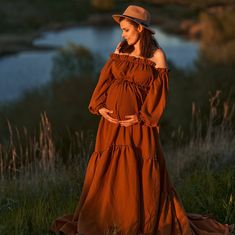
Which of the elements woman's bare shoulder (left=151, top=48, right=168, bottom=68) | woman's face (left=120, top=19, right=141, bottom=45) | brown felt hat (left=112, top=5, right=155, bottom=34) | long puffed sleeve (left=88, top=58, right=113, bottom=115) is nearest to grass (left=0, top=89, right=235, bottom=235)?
long puffed sleeve (left=88, top=58, right=113, bottom=115)

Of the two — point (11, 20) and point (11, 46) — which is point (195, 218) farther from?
point (11, 20)

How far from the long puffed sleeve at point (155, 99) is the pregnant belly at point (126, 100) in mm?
48

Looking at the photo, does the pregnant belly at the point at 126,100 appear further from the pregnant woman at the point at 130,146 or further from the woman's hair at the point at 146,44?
the woman's hair at the point at 146,44

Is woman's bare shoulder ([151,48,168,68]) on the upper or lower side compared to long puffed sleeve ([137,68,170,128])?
upper

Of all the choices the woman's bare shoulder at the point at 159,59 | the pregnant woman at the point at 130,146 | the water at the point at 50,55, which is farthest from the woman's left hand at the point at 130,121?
the water at the point at 50,55

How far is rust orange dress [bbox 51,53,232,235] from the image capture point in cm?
358

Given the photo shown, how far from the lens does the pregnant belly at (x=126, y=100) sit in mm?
3592

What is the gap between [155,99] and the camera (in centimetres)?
356

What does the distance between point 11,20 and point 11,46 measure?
9004 mm

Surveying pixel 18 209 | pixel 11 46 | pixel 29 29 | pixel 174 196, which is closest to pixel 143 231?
pixel 174 196

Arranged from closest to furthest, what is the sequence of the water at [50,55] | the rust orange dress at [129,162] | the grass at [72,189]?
1. the rust orange dress at [129,162]
2. the grass at [72,189]
3. the water at [50,55]

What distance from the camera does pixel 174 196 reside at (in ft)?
12.5

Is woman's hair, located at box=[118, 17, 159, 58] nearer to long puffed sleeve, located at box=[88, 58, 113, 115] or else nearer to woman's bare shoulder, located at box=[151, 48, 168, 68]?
woman's bare shoulder, located at box=[151, 48, 168, 68]

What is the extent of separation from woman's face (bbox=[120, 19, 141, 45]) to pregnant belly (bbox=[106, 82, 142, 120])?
0.28 metres
